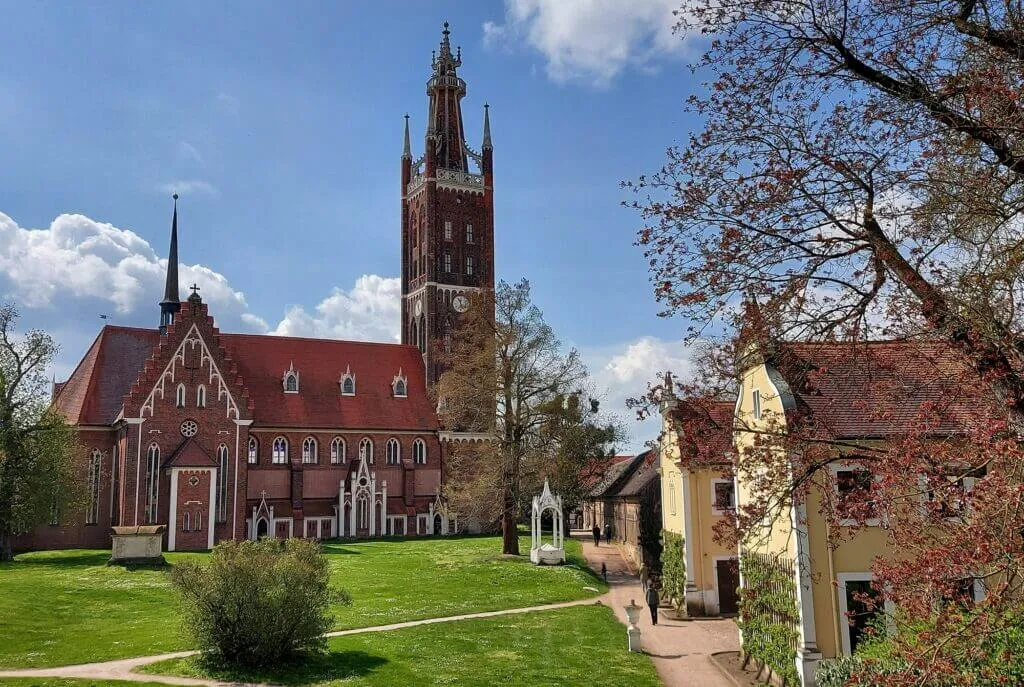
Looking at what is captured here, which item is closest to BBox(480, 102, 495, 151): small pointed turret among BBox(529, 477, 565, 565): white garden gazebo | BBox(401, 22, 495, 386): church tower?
BBox(401, 22, 495, 386): church tower

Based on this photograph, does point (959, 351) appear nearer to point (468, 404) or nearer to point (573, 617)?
point (573, 617)

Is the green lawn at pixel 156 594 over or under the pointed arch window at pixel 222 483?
under

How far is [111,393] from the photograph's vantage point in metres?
51.6

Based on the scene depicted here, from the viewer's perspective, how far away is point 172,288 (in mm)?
62500

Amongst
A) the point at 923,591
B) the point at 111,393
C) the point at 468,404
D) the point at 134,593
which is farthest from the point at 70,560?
the point at 923,591

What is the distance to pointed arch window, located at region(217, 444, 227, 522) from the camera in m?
50.1

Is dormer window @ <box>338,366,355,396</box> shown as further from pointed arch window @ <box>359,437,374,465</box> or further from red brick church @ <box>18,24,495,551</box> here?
pointed arch window @ <box>359,437,374,465</box>

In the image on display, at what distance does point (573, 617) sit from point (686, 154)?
20.6 m

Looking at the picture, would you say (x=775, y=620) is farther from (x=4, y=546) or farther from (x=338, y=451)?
(x=338, y=451)

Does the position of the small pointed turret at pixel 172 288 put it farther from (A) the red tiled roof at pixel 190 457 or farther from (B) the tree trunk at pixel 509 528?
(B) the tree trunk at pixel 509 528

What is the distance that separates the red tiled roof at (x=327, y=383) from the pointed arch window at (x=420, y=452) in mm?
1194

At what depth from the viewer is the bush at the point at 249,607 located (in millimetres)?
20328

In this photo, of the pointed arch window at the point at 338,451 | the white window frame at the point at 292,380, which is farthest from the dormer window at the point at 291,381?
the pointed arch window at the point at 338,451

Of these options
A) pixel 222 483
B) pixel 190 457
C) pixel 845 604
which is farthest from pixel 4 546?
pixel 845 604
